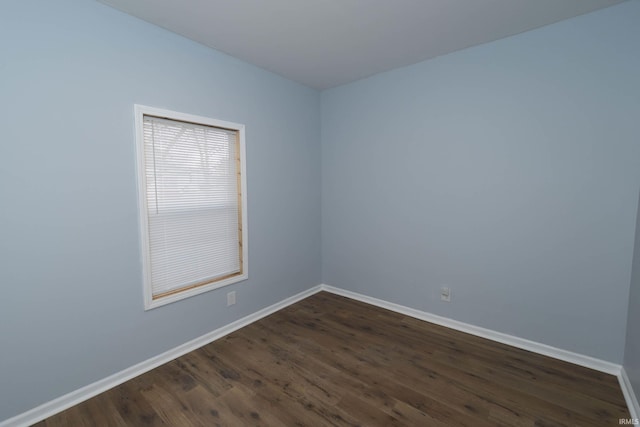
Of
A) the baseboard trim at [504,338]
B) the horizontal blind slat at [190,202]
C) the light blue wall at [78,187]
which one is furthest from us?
the horizontal blind slat at [190,202]

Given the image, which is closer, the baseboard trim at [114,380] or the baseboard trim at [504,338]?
the baseboard trim at [114,380]

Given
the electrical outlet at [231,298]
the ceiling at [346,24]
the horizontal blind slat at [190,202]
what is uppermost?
the ceiling at [346,24]

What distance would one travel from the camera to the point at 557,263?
7.24 ft

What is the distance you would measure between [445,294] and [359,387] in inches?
52.7

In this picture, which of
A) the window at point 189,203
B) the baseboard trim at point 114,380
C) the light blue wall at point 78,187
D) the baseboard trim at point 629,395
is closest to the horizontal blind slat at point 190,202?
the window at point 189,203

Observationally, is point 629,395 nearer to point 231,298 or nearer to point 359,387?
point 359,387

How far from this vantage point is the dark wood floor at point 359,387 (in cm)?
169

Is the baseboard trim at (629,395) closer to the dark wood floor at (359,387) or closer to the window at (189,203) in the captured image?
the dark wood floor at (359,387)

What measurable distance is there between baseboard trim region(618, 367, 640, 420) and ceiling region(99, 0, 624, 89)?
2.51m

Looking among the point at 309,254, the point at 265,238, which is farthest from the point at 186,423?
the point at 309,254

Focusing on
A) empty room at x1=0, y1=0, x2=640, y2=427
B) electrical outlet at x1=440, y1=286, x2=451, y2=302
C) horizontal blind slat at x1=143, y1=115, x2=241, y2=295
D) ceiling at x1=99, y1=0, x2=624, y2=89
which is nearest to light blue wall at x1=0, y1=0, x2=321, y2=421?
empty room at x1=0, y1=0, x2=640, y2=427

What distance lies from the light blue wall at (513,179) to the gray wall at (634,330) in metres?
0.07

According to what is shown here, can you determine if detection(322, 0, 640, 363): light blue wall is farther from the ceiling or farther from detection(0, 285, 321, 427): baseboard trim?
detection(0, 285, 321, 427): baseboard trim

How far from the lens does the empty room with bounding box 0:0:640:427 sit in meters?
1.70
